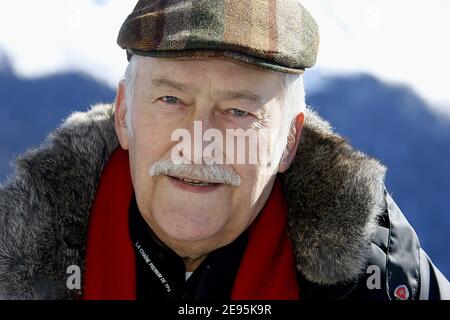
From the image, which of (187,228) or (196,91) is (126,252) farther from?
(196,91)

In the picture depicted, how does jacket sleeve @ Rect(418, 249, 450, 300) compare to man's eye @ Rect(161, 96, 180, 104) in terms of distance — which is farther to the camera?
jacket sleeve @ Rect(418, 249, 450, 300)

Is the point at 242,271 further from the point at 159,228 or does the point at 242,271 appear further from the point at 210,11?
the point at 210,11

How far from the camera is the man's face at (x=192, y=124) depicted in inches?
90.3

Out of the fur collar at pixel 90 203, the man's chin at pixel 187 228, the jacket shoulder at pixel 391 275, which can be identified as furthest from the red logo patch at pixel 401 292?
the man's chin at pixel 187 228

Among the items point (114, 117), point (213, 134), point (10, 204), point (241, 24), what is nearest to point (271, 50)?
point (241, 24)

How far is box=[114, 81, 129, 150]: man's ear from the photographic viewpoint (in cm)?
251

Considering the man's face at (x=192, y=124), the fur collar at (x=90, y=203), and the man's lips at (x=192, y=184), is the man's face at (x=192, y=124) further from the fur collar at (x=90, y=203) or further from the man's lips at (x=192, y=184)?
the fur collar at (x=90, y=203)

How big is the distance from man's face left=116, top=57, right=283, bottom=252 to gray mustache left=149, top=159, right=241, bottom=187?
1 cm

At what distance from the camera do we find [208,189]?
2348mm

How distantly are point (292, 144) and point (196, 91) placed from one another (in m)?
0.44

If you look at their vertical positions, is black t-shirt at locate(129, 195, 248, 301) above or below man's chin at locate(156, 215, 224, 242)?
below

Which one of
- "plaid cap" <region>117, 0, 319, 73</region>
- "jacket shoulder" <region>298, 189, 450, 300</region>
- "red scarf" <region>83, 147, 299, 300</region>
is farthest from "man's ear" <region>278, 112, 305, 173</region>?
"jacket shoulder" <region>298, 189, 450, 300</region>

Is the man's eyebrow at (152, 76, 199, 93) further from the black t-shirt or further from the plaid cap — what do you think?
the black t-shirt
